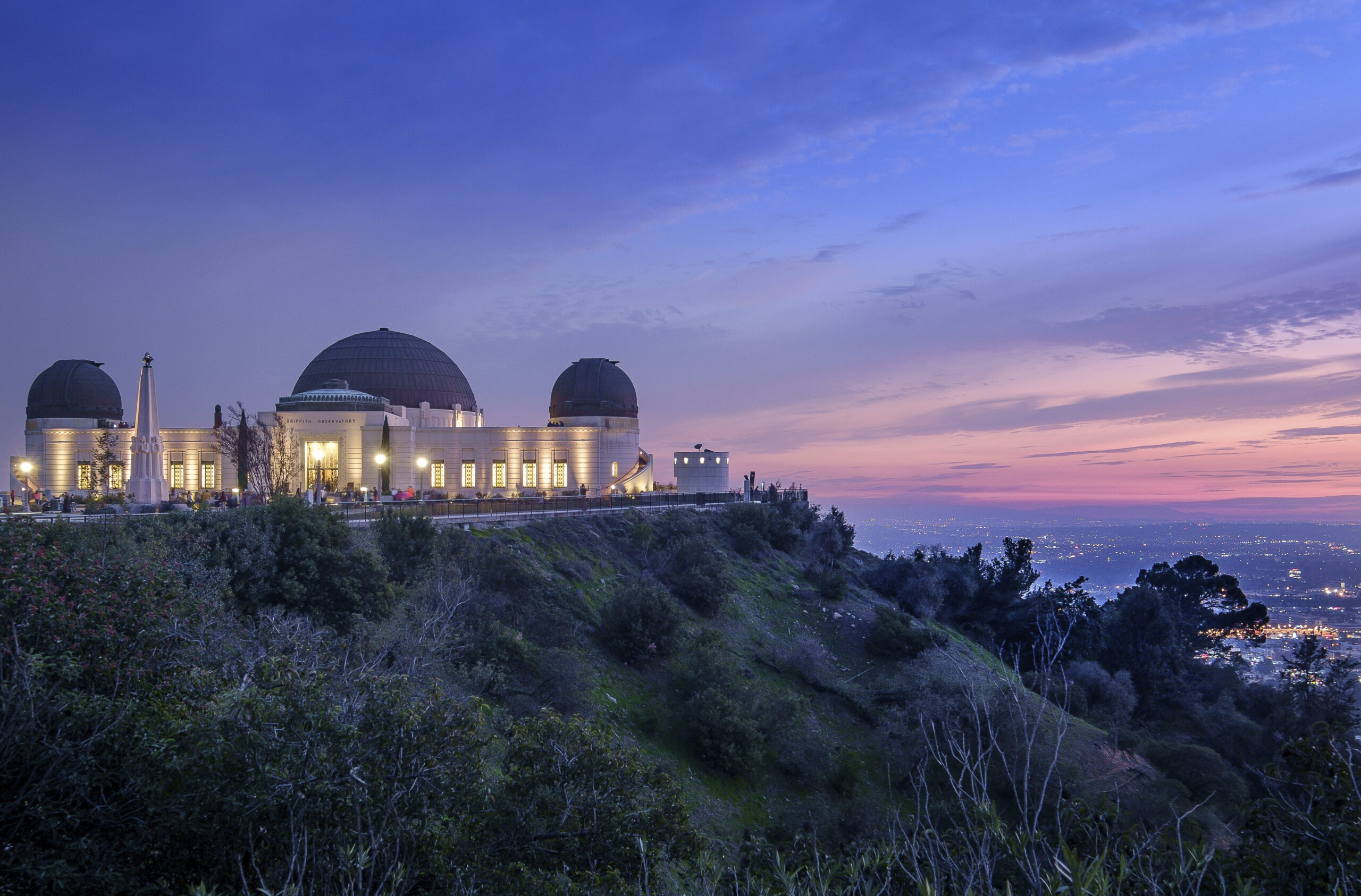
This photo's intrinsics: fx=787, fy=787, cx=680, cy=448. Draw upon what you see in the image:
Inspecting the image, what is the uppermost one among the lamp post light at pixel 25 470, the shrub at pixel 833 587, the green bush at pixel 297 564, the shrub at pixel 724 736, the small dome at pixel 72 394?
the small dome at pixel 72 394

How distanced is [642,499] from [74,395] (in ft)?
108

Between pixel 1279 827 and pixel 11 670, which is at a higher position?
pixel 11 670

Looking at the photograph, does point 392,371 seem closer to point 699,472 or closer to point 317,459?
point 317,459

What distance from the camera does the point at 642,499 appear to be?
41219 millimetres

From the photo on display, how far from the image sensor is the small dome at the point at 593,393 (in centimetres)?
4884

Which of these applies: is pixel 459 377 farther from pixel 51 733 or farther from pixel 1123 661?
Answer: pixel 51 733

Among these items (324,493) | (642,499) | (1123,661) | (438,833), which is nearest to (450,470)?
(324,493)

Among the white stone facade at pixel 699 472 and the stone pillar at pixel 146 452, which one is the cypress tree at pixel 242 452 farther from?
the white stone facade at pixel 699 472

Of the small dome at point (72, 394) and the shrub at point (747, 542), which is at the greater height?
the small dome at point (72, 394)

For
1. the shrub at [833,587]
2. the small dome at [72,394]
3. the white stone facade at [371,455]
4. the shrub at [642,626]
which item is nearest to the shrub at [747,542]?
the shrub at [833,587]

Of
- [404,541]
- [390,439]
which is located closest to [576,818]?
[404,541]

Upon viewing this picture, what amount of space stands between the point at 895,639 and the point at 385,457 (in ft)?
85.5

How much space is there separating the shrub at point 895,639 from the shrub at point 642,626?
360 inches

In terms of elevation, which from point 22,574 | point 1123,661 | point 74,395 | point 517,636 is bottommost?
point 1123,661
